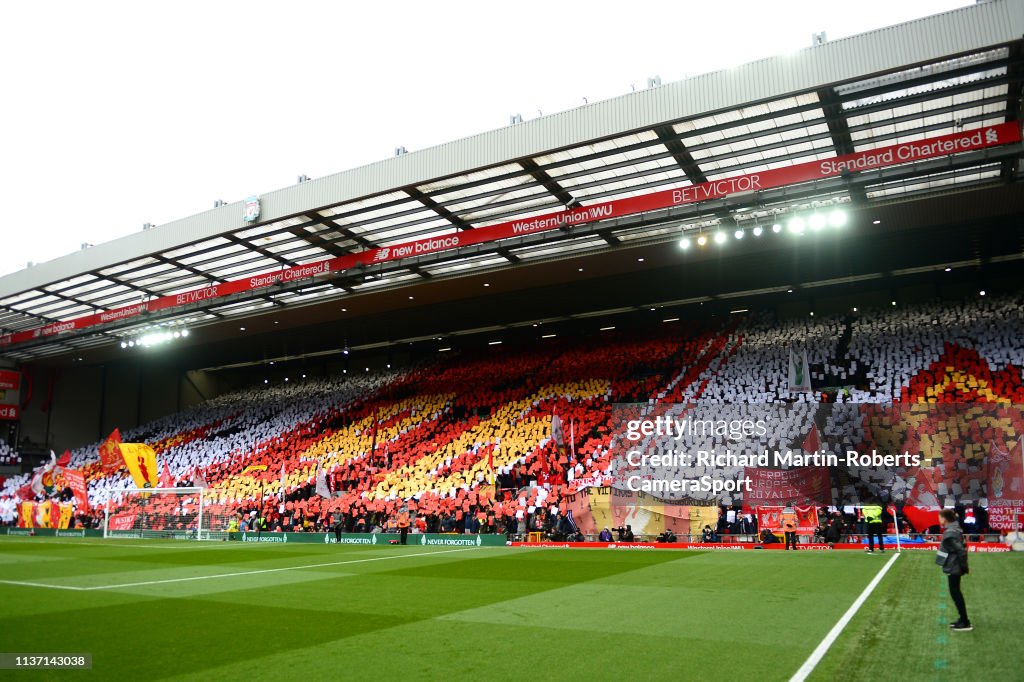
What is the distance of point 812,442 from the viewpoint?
23438 mm

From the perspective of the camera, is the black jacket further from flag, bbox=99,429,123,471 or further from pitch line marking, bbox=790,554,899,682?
flag, bbox=99,429,123,471

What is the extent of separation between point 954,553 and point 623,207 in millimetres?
14387

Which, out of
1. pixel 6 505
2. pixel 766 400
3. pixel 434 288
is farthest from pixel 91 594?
pixel 6 505

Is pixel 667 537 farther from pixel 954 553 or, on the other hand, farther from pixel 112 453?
pixel 112 453

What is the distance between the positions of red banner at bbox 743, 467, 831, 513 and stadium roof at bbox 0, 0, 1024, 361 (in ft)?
25.5

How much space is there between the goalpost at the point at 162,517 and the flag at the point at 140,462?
56 cm

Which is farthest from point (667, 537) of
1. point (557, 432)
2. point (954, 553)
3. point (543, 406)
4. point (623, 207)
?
point (954, 553)

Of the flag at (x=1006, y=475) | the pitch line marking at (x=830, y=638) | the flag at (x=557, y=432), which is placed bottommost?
the pitch line marking at (x=830, y=638)

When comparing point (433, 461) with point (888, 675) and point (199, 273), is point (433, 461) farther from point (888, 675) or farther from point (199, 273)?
point (888, 675)

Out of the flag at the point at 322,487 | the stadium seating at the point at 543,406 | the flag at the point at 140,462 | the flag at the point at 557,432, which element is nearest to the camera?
the stadium seating at the point at 543,406

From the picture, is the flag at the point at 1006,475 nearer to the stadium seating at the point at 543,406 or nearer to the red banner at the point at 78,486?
the stadium seating at the point at 543,406

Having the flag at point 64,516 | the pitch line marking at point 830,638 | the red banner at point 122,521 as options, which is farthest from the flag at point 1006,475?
the flag at point 64,516

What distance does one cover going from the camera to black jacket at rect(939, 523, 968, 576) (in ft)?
26.1

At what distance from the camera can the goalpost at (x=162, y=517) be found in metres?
30.3
